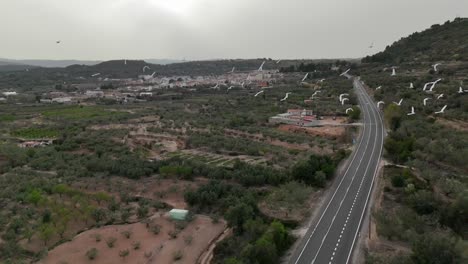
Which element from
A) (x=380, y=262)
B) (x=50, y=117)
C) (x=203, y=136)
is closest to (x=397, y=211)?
(x=380, y=262)

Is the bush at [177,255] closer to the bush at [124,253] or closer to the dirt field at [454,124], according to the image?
the bush at [124,253]

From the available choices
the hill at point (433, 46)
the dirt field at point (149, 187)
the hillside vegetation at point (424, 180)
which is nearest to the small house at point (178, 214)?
the dirt field at point (149, 187)

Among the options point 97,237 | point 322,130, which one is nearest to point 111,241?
point 97,237

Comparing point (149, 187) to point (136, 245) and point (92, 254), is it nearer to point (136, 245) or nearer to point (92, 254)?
point (136, 245)

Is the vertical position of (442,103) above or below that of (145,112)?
above

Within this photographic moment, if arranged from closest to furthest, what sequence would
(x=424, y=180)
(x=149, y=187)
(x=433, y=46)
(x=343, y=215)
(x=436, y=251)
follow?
1. (x=436, y=251)
2. (x=343, y=215)
3. (x=424, y=180)
4. (x=149, y=187)
5. (x=433, y=46)

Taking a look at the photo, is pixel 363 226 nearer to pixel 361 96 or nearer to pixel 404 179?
pixel 404 179
